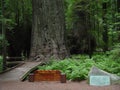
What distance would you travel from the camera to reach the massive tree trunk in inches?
596

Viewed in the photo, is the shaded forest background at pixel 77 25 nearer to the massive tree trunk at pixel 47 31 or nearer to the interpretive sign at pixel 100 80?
the massive tree trunk at pixel 47 31

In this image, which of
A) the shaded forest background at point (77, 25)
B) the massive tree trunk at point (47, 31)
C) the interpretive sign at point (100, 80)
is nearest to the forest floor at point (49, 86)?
the interpretive sign at point (100, 80)

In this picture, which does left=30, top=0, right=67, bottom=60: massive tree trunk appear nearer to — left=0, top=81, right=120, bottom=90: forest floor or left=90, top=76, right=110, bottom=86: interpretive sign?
left=0, top=81, right=120, bottom=90: forest floor

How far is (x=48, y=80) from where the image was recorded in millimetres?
9820

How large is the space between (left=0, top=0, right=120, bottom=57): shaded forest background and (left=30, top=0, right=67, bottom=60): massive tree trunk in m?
2.31

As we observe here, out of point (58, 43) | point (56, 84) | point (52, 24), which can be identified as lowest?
point (56, 84)

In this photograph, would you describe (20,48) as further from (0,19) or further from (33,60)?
(0,19)

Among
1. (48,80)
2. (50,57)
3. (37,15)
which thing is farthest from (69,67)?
(37,15)

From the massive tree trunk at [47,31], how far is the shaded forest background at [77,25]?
7.57ft

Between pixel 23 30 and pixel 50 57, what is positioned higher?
pixel 23 30

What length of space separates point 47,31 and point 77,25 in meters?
4.93

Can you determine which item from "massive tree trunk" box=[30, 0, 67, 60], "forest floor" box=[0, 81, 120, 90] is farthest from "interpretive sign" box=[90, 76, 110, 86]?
"massive tree trunk" box=[30, 0, 67, 60]

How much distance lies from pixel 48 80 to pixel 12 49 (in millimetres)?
8797

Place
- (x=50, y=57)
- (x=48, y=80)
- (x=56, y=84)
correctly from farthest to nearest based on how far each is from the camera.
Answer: (x=50, y=57) < (x=48, y=80) < (x=56, y=84)
